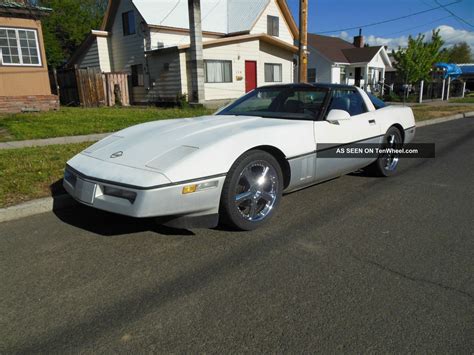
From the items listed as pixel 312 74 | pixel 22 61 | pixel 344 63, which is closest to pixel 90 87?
pixel 22 61

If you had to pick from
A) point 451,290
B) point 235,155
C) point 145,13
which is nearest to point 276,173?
point 235,155

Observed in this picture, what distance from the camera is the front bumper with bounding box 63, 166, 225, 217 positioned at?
2.92 metres

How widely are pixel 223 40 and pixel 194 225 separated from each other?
1704 centimetres

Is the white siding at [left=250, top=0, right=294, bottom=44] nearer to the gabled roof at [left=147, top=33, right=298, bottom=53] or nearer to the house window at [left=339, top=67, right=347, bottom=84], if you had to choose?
the gabled roof at [left=147, top=33, right=298, bottom=53]

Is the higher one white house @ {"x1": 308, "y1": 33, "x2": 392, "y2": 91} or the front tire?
white house @ {"x1": 308, "y1": 33, "x2": 392, "y2": 91}

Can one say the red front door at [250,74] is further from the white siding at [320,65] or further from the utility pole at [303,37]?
the white siding at [320,65]

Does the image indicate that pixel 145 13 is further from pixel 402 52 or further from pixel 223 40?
pixel 402 52

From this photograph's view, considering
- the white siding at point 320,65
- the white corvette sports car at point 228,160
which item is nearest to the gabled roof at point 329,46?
the white siding at point 320,65

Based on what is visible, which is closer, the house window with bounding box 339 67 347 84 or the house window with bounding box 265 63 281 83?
the house window with bounding box 265 63 281 83

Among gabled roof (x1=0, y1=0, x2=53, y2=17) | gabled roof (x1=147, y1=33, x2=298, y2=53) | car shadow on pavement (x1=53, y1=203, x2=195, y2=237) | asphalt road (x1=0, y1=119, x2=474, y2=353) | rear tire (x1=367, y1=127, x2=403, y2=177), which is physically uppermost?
gabled roof (x1=0, y1=0, x2=53, y2=17)

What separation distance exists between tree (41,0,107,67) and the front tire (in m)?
37.5

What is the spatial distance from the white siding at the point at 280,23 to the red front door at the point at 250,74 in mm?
3012

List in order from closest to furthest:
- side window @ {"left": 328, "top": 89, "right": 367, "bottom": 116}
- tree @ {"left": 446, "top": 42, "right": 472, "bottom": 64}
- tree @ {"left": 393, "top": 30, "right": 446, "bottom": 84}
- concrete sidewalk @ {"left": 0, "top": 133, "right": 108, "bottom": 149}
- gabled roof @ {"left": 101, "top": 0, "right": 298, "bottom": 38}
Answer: side window @ {"left": 328, "top": 89, "right": 367, "bottom": 116}, concrete sidewalk @ {"left": 0, "top": 133, "right": 108, "bottom": 149}, gabled roof @ {"left": 101, "top": 0, "right": 298, "bottom": 38}, tree @ {"left": 393, "top": 30, "right": 446, "bottom": 84}, tree @ {"left": 446, "top": 42, "right": 472, "bottom": 64}

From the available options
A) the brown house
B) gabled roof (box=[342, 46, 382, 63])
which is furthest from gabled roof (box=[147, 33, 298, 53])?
gabled roof (box=[342, 46, 382, 63])
